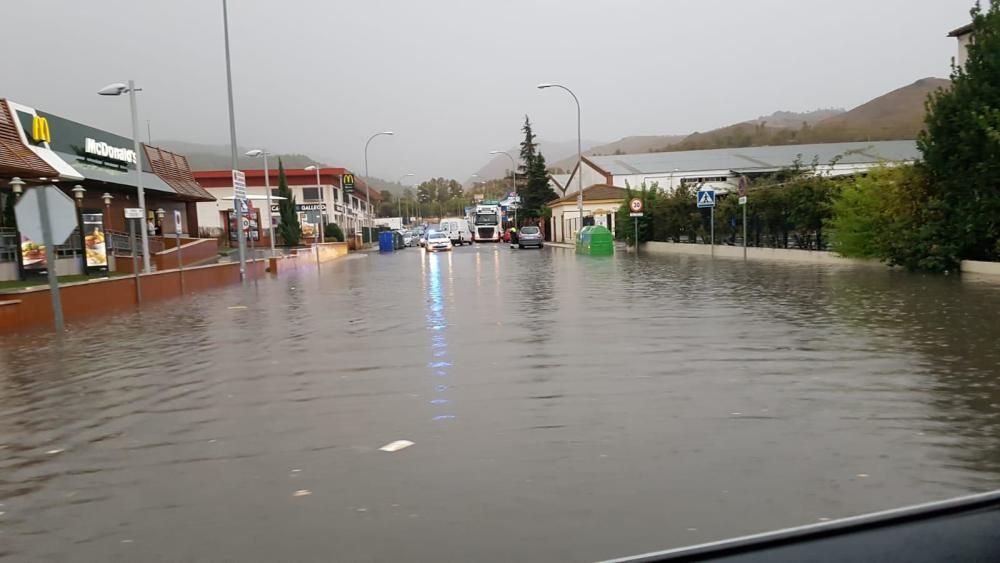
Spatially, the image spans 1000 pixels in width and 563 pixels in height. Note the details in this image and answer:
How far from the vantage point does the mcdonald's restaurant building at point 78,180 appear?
75.2ft

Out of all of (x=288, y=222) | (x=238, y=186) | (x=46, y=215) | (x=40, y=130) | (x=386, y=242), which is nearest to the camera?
(x=46, y=215)

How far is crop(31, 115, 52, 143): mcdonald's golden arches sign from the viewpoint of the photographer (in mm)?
24734

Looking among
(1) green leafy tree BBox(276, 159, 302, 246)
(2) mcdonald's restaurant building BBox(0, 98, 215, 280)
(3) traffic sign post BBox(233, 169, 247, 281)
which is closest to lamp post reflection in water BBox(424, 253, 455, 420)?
(2) mcdonald's restaurant building BBox(0, 98, 215, 280)

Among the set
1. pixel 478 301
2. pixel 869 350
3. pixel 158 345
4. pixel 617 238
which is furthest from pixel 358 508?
pixel 617 238

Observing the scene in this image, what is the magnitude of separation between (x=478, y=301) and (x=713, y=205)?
66.6ft

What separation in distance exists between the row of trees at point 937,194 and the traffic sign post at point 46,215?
711 inches

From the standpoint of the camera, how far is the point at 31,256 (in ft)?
76.7

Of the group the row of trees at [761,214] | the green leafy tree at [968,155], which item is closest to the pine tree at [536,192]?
the row of trees at [761,214]

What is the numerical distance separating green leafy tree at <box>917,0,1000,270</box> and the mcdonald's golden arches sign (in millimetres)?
26605

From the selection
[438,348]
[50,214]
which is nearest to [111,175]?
[50,214]

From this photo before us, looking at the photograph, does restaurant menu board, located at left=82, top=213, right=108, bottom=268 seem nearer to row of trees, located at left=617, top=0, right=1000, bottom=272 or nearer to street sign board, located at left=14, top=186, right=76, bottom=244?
street sign board, located at left=14, top=186, right=76, bottom=244

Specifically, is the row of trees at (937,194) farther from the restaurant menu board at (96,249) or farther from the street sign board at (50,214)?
the restaurant menu board at (96,249)

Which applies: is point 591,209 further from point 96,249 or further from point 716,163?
point 96,249

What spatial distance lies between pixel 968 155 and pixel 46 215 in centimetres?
1895
